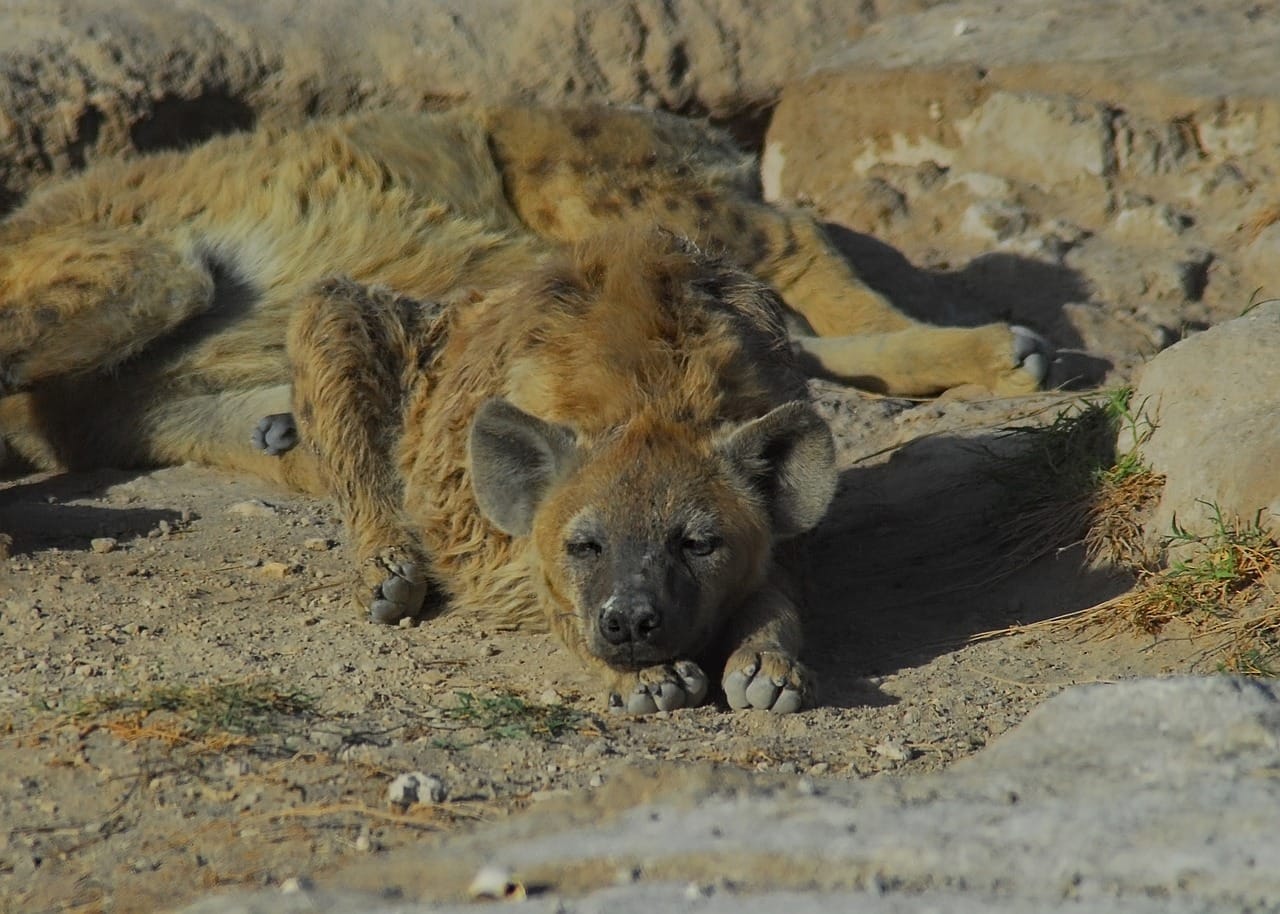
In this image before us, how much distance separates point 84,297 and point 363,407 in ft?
4.82

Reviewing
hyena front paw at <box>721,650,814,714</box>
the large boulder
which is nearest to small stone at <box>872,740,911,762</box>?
hyena front paw at <box>721,650,814,714</box>

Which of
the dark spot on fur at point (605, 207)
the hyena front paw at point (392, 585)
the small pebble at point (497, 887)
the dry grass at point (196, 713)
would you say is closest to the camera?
the small pebble at point (497, 887)

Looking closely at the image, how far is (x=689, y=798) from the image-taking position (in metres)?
2.31

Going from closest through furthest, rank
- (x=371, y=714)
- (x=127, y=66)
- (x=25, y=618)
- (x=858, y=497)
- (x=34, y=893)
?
(x=34, y=893), (x=371, y=714), (x=25, y=618), (x=858, y=497), (x=127, y=66)

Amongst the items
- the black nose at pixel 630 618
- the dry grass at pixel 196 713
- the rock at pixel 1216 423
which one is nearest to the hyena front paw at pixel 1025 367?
the rock at pixel 1216 423

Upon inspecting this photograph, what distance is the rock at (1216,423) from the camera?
11.6 feet

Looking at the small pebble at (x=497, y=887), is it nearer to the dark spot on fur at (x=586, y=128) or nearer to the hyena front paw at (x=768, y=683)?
the hyena front paw at (x=768, y=683)

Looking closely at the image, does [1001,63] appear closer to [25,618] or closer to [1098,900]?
[25,618]

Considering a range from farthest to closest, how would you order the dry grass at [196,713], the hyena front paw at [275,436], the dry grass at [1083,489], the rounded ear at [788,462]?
the hyena front paw at [275,436] → the dry grass at [1083,489] → the rounded ear at [788,462] → the dry grass at [196,713]

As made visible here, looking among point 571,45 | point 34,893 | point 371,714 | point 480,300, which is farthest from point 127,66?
point 34,893

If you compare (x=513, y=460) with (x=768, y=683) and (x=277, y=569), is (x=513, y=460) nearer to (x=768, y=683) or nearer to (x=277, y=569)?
(x=768, y=683)

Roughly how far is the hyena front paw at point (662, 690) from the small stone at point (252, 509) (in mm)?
1674

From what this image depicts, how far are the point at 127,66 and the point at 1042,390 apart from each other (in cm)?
341

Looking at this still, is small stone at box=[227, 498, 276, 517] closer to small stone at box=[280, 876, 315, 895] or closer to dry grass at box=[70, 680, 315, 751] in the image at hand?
dry grass at box=[70, 680, 315, 751]
